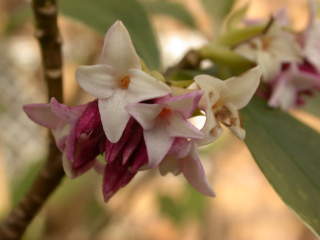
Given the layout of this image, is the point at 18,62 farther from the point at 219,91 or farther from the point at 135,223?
the point at 219,91

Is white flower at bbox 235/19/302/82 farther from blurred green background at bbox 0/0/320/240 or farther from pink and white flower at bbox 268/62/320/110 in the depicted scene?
blurred green background at bbox 0/0/320/240

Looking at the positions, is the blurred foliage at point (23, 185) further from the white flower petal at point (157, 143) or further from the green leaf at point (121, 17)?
the white flower petal at point (157, 143)

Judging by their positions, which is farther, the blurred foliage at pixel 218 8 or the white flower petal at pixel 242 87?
the blurred foliage at pixel 218 8

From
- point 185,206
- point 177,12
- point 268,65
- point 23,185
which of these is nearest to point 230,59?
point 268,65

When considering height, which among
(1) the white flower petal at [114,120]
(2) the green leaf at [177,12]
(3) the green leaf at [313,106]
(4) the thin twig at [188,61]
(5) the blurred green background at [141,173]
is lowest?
(5) the blurred green background at [141,173]

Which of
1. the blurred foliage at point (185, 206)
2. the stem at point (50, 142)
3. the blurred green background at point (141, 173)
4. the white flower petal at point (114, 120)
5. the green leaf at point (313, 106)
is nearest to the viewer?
the white flower petal at point (114, 120)

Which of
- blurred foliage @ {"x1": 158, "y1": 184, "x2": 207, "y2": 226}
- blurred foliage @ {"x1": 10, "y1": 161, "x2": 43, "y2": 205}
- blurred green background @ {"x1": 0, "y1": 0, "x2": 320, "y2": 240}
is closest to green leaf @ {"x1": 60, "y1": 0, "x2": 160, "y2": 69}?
blurred green background @ {"x1": 0, "y1": 0, "x2": 320, "y2": 240}

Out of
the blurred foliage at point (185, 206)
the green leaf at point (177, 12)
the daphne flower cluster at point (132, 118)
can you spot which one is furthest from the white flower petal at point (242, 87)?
the blurred foliage at point (185, 206)

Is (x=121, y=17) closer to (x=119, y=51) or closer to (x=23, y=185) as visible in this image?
(x=119, y=51)
